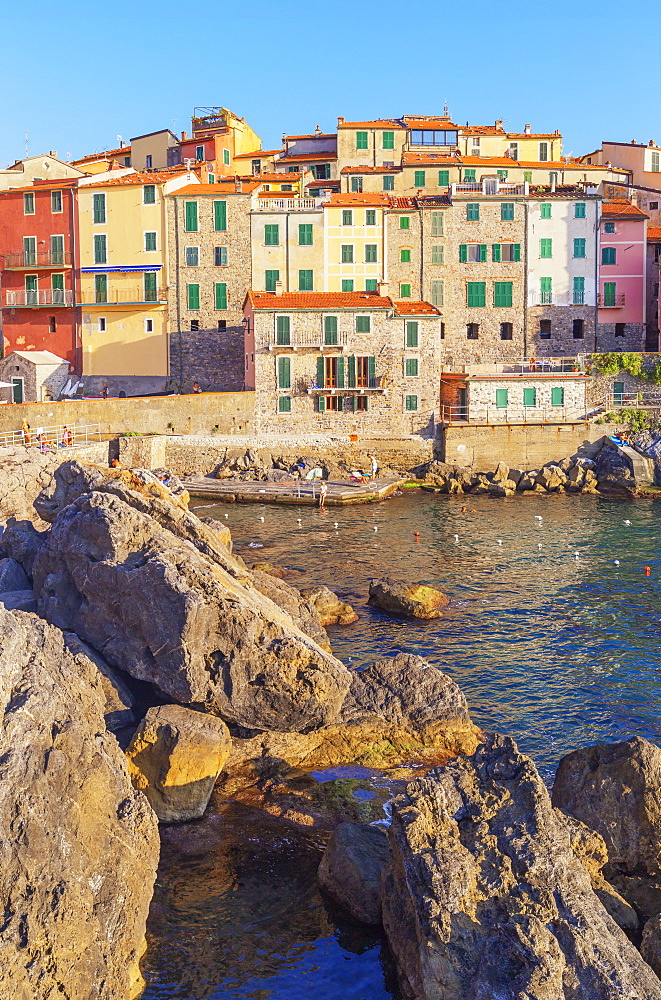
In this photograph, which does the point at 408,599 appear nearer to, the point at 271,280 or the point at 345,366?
the point at 345,366

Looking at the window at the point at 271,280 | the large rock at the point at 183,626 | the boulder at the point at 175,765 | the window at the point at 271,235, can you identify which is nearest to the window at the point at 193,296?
the window at the point at 271,280

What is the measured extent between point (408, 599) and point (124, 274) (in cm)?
3593

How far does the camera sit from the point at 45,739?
12.3 meters

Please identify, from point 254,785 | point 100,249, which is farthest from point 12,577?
point 100,249

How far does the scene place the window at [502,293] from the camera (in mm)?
58844

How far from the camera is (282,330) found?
166 ft

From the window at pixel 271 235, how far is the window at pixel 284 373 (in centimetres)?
903

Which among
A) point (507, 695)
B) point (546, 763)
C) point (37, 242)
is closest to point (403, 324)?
point (37, 242)

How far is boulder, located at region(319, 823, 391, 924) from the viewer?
1253 centimetres

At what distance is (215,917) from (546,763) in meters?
7.11

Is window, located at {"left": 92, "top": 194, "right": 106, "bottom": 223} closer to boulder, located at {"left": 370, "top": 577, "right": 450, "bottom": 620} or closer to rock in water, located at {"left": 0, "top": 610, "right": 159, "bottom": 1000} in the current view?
boulder, located at {"left": 370, "top": 577, "right": 450, "bottom": 620}

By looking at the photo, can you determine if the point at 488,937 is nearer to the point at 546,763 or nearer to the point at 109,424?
the point at 546,763

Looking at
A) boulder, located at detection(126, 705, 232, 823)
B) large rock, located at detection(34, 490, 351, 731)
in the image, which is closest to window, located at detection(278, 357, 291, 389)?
large rock, located at detection(34, 490, 351, 731)

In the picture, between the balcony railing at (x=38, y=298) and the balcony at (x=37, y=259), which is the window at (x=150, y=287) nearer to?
the balcony railing at (x=38, y=298)
